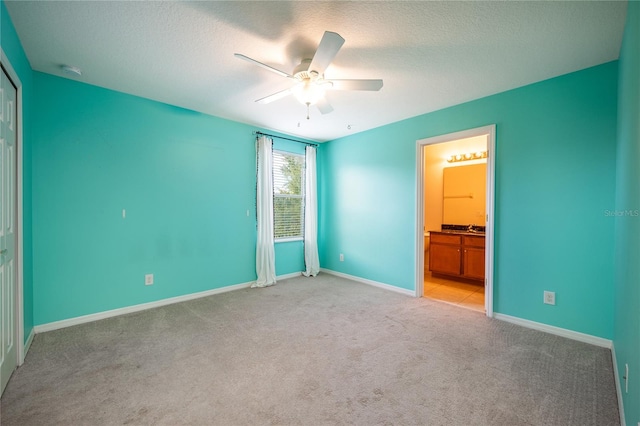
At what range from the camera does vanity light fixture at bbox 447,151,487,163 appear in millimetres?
4821

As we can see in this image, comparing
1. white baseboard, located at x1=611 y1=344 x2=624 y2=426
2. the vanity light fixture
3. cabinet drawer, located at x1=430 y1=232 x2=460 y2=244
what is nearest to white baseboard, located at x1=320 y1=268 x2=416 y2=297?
cabinet drawer, located at x1=430 y1=232 x2=460 y2=244

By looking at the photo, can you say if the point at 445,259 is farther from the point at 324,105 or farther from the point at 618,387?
the point at 324,105

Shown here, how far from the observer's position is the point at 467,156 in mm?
4988

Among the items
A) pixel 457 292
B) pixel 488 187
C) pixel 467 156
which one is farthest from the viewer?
pixel 467 156

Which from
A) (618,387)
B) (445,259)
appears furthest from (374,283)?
(618,387)

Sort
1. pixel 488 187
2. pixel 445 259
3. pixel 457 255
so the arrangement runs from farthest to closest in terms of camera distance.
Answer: pixel 445 259, pixel 457 255, pixel 488 187

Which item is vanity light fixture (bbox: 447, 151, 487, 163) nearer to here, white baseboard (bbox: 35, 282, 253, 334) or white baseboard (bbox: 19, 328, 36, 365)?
white baseboard (bbox: 35, 282, 253, 334)

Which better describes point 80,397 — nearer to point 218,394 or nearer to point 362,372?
point 218,394

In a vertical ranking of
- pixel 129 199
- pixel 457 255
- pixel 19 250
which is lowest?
pixel 457 255

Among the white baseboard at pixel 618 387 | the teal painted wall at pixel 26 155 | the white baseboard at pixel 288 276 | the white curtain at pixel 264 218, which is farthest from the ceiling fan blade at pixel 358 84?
the white baseboard at pixel 288 276

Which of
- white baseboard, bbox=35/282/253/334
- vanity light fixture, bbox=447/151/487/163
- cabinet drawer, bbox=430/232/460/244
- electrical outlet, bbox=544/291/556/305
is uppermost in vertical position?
vanity light fixture, bbox=447/151/487/163

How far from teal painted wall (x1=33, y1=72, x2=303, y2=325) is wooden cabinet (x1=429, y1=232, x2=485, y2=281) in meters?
3.18

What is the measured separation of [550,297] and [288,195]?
3617 mm

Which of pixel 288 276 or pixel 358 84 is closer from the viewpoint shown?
pixel 358 84
